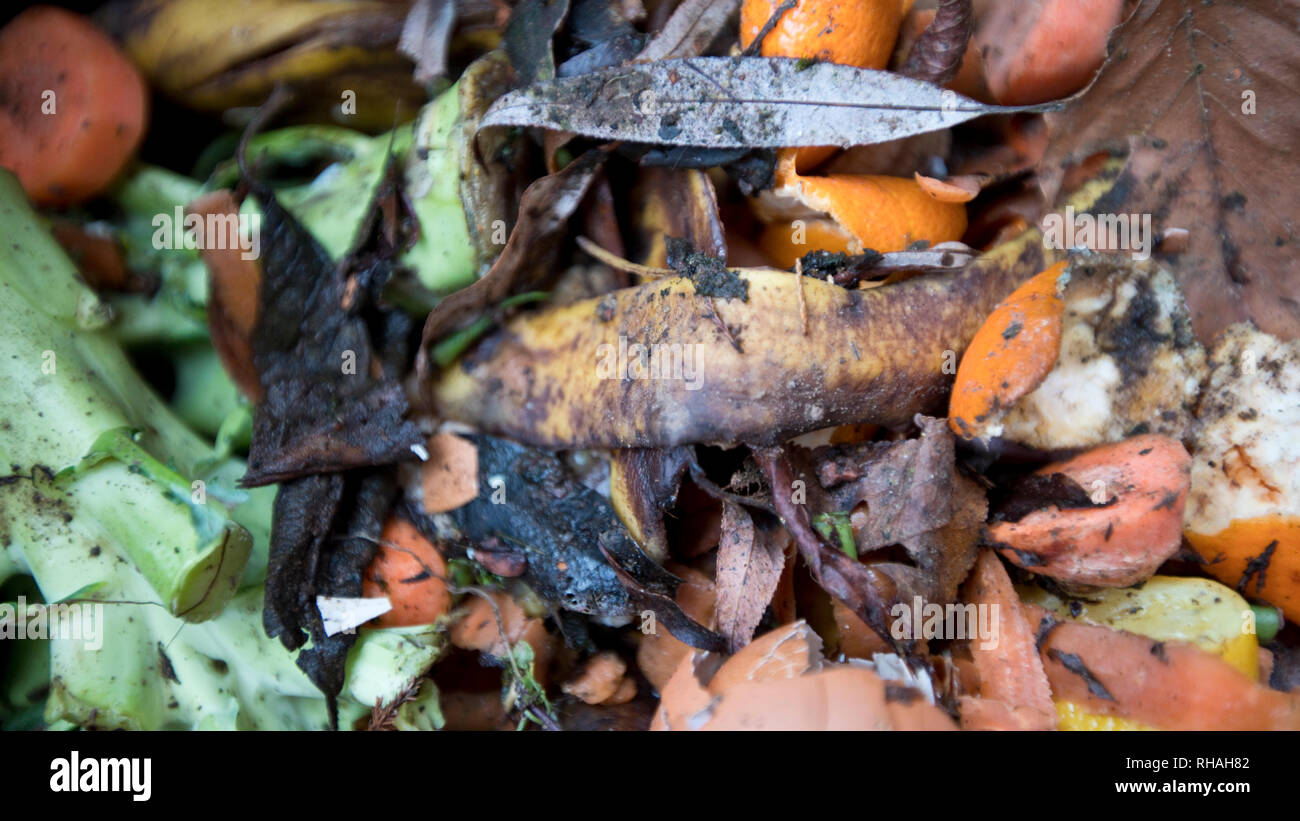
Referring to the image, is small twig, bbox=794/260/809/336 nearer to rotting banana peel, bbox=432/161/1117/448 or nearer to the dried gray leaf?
rotting banana peel, bbox=432/161/1117/448

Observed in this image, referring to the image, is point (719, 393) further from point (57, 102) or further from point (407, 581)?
point (57, 102)

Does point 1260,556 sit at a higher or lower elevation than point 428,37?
lower

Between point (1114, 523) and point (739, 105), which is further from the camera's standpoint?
point (739, 105)

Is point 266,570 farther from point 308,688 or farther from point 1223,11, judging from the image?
point 1223,11

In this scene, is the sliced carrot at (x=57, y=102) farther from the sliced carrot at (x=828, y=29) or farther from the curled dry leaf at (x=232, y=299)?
the sliced carrot at (x=828, y=29)

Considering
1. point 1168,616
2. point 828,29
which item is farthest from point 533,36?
point 1168,616

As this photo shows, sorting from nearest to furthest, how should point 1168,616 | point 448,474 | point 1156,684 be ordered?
1. point 1156,684
2. point 1168,616
3. point 448,474

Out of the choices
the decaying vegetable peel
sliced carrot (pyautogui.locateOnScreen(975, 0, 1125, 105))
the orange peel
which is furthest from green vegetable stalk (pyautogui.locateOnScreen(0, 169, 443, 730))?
sliced carrot (pyautogui.locateOnScreen(975, 0, 1125, 105))
